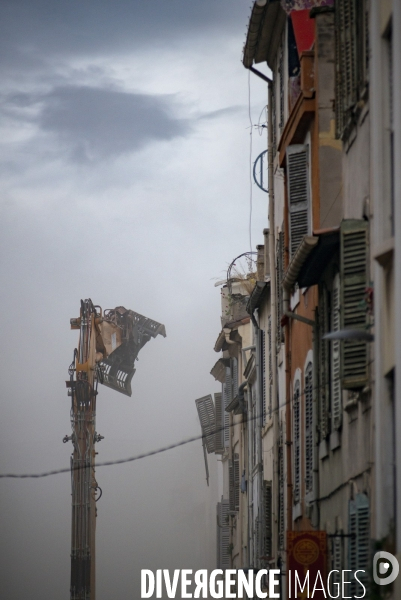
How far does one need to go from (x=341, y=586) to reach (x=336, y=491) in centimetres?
132

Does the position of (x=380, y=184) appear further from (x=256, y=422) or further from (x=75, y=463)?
(x=75, y=463)

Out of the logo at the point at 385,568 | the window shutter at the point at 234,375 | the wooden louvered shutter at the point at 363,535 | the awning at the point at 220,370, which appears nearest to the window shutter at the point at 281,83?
the wooden louvered shutter at the point at 363,535

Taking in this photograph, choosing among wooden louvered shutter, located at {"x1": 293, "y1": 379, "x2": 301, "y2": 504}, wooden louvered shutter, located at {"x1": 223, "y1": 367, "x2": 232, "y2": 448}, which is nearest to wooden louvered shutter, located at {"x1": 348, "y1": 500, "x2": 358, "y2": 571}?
wooden louvered shutter, located at {"x1": 293, "y1": 379, "x2": 301, "y2": 504}

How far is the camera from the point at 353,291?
13125mm

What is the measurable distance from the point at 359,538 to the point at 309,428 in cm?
485

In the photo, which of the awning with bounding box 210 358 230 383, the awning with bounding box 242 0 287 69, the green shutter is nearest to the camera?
the green shutter

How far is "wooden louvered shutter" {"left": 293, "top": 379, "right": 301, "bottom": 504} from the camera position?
63.6ft

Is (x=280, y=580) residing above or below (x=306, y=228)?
below

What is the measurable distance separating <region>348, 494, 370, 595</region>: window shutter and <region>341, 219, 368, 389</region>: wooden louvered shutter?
127 centimetres

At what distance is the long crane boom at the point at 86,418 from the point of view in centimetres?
4766

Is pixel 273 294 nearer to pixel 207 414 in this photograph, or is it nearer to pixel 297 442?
pixel 297 442

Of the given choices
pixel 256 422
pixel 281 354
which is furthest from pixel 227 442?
pixel 281 354

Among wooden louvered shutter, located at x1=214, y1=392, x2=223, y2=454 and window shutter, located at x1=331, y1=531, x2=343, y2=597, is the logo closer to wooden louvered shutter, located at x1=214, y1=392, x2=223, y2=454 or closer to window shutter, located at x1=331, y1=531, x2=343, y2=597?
window shutter, located at x1=331, y1=531, x2=343, y2=597

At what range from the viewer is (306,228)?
1817cm
